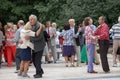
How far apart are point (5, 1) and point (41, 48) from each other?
27.1 meters

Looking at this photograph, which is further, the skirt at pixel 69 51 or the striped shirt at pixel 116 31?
the skirt at pixel 69 51

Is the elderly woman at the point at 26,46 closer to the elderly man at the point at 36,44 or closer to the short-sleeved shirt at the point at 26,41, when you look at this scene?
the short-sleeved shirt at the point at 26,41

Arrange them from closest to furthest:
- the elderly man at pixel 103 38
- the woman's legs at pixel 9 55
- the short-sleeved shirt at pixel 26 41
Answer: the short-sleeved shirt at pixel 26 41 < the elderly man at pixel 103 38 < the woman's legs at pixel 9 55

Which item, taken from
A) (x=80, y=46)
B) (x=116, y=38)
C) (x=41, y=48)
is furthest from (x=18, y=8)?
(x=41, y=48)

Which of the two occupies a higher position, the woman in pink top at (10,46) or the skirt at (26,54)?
the woman in pink top at (10,46)

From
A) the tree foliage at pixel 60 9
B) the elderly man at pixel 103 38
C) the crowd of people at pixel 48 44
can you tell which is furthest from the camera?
the tree foliage at pixel 60 9

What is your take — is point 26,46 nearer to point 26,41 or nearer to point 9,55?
point 26,41

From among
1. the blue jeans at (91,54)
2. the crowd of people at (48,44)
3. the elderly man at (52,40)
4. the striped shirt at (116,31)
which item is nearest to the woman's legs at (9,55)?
the crowd of people at (48,44)

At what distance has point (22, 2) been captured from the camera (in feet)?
144

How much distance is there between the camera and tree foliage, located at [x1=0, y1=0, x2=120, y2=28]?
32344mm

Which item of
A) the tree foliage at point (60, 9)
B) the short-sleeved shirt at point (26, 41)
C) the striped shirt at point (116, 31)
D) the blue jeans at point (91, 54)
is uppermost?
the tree foliage at point (60, 9)

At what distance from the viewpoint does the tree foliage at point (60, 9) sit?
106 ft

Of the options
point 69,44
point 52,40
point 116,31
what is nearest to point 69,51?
point 69,44

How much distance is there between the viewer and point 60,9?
3944 centimetres
